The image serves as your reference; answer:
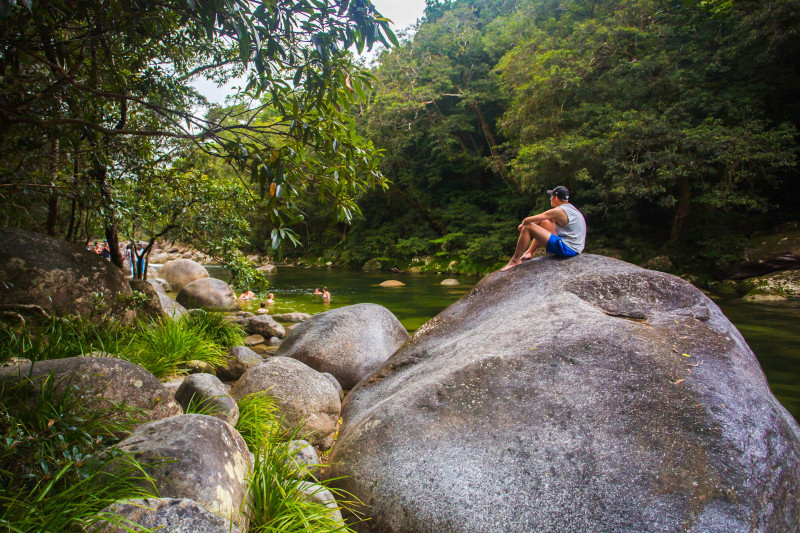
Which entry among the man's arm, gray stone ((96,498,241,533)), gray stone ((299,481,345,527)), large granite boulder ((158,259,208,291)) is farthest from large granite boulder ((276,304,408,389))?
large granite boulder ((158,259,208,291))

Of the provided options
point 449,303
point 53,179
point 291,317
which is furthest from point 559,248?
point 449,303

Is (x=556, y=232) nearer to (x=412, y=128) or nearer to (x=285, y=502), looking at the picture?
(x=285, y=502)

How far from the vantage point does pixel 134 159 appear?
4785mm

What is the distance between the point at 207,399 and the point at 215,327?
3.92 metres

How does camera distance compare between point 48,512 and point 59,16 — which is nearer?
point 48,512

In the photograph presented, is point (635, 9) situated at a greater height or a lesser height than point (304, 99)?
→ greater

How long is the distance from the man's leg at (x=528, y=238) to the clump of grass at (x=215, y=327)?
172 inches

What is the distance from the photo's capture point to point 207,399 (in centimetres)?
342

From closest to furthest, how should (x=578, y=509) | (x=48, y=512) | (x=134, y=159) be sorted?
(x=48, y=512) < (x=578, y=509) < (x=134, y=159)

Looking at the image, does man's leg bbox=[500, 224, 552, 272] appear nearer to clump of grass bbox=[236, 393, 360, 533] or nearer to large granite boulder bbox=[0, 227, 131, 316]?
clump of grass bbox=[236, 393, 360, 533]

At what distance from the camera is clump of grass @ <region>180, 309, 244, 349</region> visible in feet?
22.2

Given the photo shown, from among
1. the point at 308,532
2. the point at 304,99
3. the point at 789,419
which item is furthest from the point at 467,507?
the point at 304,99

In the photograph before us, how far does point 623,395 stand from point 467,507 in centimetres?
126

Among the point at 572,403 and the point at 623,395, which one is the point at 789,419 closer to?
the point at 623,395
